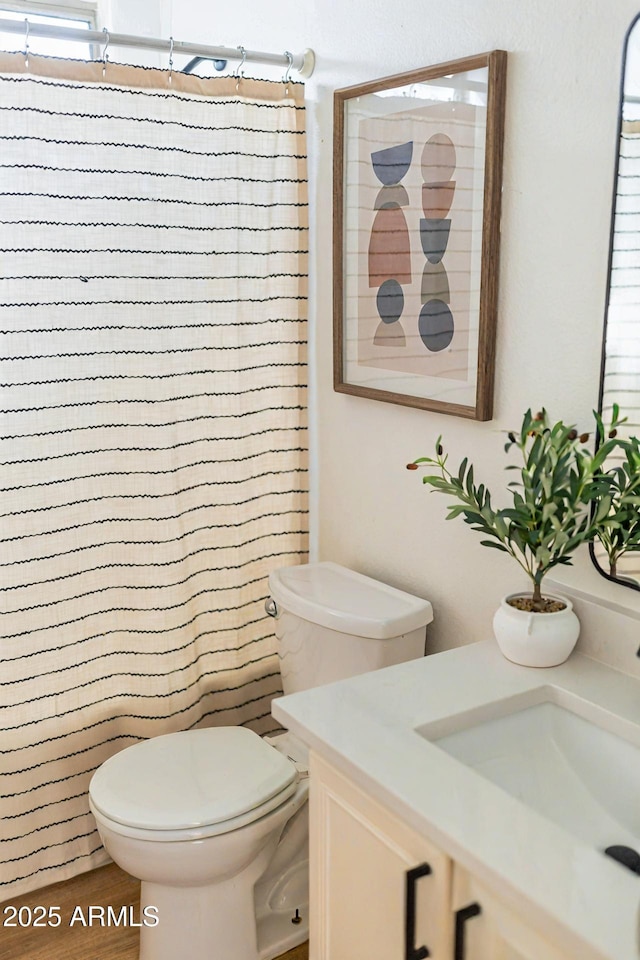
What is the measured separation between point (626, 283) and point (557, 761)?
75cm

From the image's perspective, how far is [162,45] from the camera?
6.25ft

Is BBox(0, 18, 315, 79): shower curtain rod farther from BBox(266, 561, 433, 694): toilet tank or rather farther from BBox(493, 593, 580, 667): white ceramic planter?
BBox(493, 593, 580, 667): white ceramic planter

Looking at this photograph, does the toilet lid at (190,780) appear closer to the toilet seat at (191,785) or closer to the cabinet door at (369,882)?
the toilet seat at (191,785)

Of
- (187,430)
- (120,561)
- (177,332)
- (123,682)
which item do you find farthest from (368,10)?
(123,682)

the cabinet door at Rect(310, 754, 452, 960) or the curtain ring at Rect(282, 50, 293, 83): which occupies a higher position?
the curtain ring at Rect(282, 50, 293, 83)

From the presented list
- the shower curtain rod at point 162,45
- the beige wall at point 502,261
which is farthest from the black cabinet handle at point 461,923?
the shower curtain rod at point 162,45

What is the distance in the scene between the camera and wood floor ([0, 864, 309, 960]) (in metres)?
1.92

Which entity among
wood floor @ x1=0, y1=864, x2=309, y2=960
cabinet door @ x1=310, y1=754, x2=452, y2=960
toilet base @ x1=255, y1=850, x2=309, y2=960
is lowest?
wood floor @ x1=0, y1=864, x2=309, y2=960

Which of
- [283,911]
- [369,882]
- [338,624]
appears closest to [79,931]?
[283,911]

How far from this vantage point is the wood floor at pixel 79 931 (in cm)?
192

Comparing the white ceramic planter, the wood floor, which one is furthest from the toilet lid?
the white ceramic planter

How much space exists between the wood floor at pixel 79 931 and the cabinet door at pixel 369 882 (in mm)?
575

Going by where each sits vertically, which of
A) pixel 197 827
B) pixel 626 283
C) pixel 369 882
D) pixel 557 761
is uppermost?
pixel 626 283

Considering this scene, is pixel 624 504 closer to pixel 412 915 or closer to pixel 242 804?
pixel 412 915
